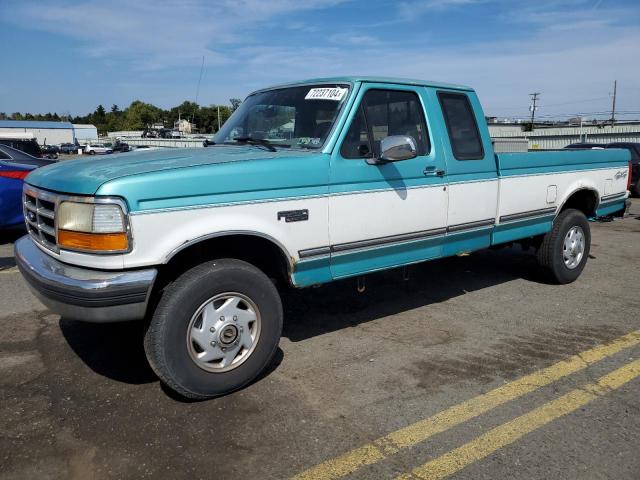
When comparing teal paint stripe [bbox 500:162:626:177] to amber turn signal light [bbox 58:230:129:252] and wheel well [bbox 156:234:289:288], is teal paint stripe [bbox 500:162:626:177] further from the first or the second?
amber turn signal light [bbox 58:230:129:252]

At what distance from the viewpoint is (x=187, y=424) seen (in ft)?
10.3

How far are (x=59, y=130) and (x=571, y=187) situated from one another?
324ft

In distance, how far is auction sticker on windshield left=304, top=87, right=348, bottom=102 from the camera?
409 centimetres

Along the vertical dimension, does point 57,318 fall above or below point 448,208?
below

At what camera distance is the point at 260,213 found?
11.3 feet

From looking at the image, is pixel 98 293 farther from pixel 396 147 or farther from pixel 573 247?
pixel 573 247

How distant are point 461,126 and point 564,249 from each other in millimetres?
2200

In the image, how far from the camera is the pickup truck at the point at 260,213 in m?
3.03

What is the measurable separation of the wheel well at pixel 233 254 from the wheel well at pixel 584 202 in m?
3.91

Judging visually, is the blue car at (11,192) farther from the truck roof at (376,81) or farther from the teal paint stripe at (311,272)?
the teal paint stripe at (311,272)

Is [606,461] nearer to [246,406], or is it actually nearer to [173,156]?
[246,406]

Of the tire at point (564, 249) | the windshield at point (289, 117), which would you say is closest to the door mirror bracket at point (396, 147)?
the windshield at point (289, 117)

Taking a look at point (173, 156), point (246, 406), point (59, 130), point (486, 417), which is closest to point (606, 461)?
point (486, 417)

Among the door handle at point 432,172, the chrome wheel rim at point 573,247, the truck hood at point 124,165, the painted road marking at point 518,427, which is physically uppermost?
the truck hood at point 124,165
